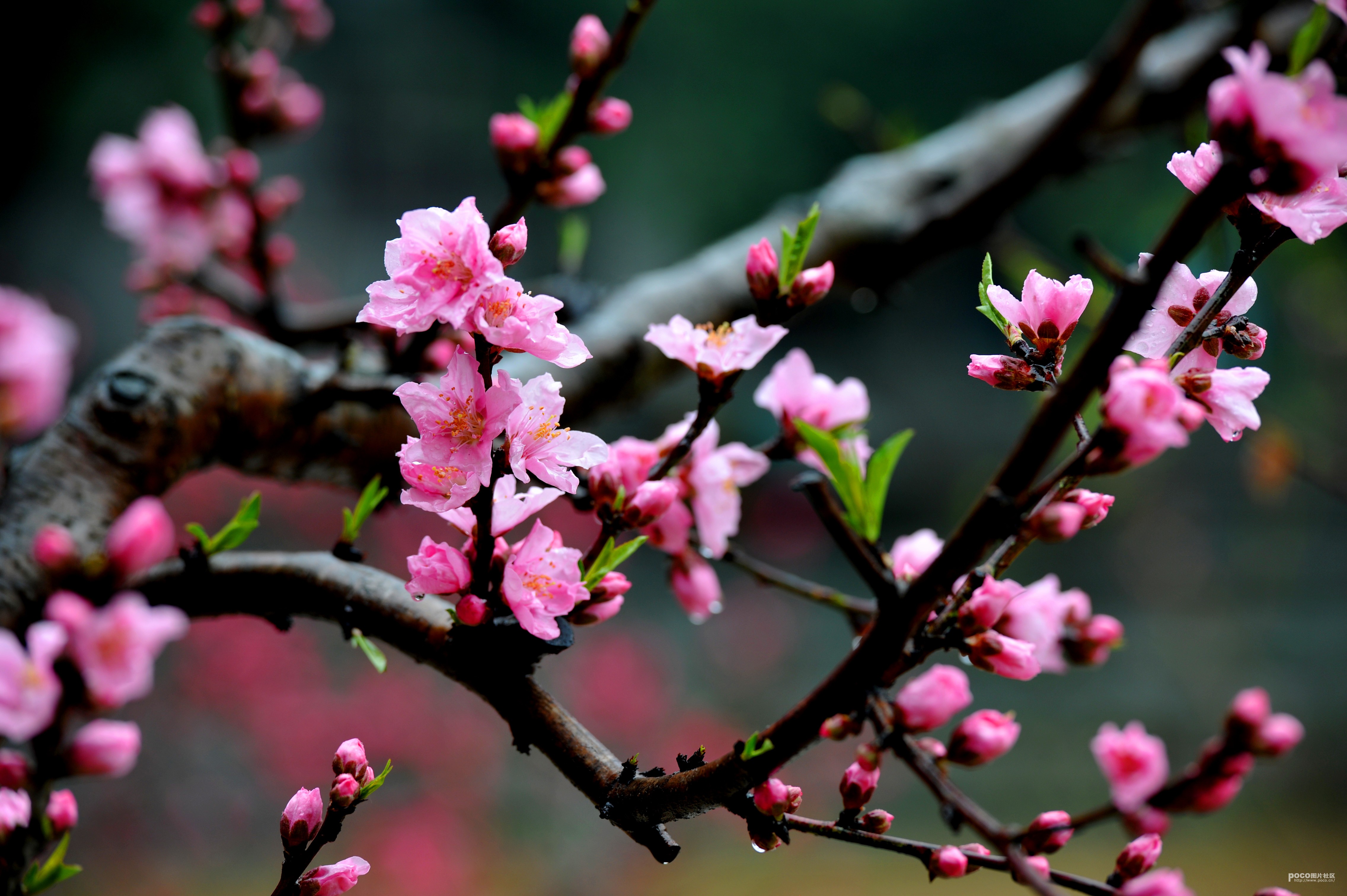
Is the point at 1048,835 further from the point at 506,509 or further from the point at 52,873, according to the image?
the point at 52,873

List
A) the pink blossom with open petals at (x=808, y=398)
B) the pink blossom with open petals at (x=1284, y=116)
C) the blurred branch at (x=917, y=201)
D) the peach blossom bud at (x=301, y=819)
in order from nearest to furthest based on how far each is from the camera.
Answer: the pink blossom with open petals at (x=1284, y=116)
the peach blossom bud at (x=301, y=819)
the pink blossom with open petals at (x=808, y=398)
the blurred branch at (x=917, y=201)

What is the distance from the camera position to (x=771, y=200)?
11.1 ft

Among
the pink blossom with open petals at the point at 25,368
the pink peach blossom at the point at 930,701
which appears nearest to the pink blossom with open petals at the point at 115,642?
the pink peach blossom at the point at 930,701

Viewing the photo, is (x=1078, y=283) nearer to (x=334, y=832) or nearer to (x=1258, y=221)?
(x=1258, y=221)

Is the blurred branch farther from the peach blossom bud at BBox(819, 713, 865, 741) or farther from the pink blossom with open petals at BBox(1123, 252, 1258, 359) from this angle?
the peach blossom bud at BBox(819, 713, 865, 741)

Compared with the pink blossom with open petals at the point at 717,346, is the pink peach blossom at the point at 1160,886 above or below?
below

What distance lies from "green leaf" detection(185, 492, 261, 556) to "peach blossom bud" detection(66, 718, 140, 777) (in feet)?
0.30

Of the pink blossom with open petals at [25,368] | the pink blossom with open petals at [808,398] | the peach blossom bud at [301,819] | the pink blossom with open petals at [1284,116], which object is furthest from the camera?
the pink blossom with open petals at [25,368]

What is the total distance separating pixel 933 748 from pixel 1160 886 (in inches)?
3.3

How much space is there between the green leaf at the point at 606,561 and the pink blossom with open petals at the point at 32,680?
16 centimetres

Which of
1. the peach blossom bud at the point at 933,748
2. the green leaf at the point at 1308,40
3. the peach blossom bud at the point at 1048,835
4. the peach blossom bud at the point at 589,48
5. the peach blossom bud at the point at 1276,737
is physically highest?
the green leaf at the point at 1308,40

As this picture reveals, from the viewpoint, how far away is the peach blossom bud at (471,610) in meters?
0.27

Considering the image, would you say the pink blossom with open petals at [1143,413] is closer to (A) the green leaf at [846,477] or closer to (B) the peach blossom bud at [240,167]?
(A) the green leaf at [846,477]

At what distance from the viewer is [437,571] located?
10.6 inches
